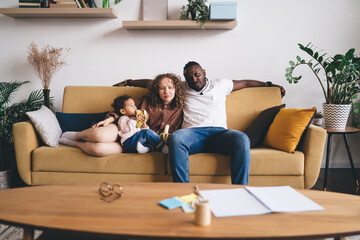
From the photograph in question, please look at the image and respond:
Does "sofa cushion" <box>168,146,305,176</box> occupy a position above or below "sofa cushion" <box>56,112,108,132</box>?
below

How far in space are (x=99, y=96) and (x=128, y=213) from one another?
171 cm

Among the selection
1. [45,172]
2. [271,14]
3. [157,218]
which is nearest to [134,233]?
[157,218]

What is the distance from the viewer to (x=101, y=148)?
1.96 metres

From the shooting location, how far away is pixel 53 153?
203 centimetres

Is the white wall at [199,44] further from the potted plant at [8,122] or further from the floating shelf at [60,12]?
the potted plant at [8,122]

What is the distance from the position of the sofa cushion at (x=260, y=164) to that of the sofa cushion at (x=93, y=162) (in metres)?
0.26

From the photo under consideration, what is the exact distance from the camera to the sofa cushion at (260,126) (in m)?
2.18

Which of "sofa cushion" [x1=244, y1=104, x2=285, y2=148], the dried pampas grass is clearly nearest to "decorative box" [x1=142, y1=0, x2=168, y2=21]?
the dried pampas grass

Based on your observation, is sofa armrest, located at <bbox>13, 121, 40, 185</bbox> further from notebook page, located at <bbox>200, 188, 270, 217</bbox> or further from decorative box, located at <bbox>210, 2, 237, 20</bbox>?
decorative box, located at <bbox>210, 2, 237, 20</bbox>

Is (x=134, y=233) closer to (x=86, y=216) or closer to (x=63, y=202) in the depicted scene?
(x=86, y=216)

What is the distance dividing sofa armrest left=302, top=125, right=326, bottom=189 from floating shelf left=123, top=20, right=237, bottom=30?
1.34 m

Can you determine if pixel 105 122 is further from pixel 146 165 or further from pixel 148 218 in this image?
pixel 148 218

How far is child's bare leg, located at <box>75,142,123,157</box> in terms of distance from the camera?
1.96m

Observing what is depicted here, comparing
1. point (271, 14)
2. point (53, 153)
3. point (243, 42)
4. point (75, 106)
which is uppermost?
point (271, 14)
